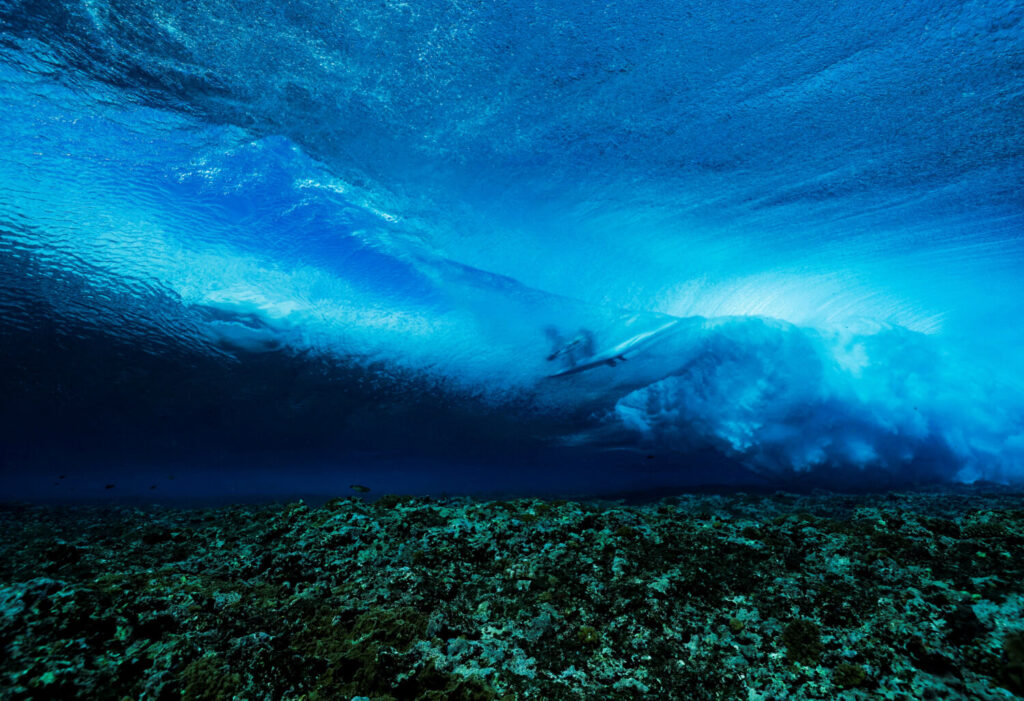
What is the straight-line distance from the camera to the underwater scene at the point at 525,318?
1706 mm

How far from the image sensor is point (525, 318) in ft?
30.8

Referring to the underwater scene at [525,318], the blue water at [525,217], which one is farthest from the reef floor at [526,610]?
the blue water at [525,217]

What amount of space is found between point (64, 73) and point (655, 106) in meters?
6.91

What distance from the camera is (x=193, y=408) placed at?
495 inches

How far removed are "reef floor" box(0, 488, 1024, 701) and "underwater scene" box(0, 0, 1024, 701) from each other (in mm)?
18

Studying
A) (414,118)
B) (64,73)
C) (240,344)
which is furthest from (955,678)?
(240,344)

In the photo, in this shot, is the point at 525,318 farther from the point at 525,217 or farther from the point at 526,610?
the point at 526,610

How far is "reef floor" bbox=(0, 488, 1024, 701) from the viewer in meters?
1.49

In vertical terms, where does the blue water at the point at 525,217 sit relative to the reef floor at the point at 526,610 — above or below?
above

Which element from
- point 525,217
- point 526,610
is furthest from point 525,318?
point 526,610

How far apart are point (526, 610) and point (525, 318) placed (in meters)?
7.66

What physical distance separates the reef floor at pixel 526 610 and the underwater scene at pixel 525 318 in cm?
2

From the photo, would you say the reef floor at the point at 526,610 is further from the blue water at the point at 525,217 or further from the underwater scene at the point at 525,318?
the blue water at the point at 525,217

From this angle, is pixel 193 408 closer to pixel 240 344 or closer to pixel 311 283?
pixel 240 344
